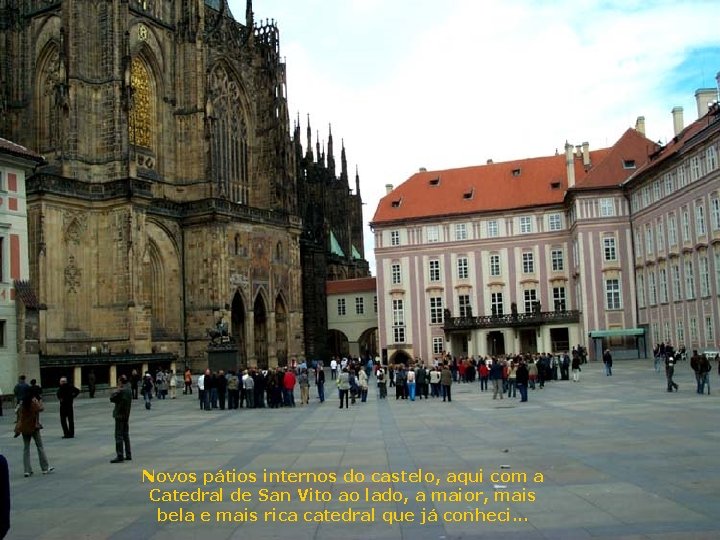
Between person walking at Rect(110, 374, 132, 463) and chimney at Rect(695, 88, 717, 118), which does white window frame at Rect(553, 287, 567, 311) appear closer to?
chimney at Rect(695, 88, 717, 118)

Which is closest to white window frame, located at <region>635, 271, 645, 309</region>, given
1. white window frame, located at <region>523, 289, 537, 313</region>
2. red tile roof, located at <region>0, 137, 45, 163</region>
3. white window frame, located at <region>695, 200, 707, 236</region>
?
white window frame, located at <region>523, 289, 537, 313</region>

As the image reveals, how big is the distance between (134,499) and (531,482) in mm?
5677

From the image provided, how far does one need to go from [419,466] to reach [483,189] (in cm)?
5989

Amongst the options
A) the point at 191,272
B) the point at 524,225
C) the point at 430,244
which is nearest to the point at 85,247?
the point at 191,272

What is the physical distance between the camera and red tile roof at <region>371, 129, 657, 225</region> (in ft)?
230

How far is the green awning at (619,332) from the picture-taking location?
6084 centimetres

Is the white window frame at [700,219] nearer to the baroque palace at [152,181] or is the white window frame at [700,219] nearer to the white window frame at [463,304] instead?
the white window frame at [463,304]

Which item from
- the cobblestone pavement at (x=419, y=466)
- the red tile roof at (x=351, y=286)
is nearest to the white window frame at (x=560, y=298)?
the red tile roof at (x=351, y=286)

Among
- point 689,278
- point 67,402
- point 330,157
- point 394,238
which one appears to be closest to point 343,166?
point 330,157

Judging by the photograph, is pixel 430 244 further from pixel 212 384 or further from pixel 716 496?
pixel 716 496

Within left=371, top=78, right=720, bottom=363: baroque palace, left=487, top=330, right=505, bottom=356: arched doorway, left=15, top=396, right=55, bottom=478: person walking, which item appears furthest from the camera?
left=487, top=330, right=505, bottom=356: arched doorway

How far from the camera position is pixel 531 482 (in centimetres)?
1203

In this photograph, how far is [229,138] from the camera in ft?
220

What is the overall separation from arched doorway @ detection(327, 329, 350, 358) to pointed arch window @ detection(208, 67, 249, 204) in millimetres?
21586
